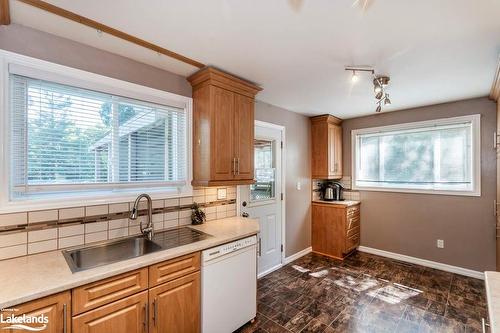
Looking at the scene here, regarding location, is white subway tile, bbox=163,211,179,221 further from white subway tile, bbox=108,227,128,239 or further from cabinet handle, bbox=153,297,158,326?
cabinet handle, bbox=153,297,158,326

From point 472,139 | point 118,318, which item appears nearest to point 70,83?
point 118,318

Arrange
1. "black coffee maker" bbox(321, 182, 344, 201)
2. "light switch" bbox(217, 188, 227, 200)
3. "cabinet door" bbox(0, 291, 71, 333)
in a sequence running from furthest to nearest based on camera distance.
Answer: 1. "black coffee maker" bbox(321, 182, 344, 201)
2. "light switch" bbox(217, 188, 227, 200)
3. "cabinet door" bbox(0, 291, 71, 333)

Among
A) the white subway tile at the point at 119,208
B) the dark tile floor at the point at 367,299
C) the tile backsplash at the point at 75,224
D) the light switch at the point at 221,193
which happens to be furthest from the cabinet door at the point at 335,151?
the white subway tile at the point at 119,208

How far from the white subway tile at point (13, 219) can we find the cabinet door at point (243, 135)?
162 cm

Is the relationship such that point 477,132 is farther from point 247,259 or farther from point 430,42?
point 247,259

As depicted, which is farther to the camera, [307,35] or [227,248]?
[227,248]

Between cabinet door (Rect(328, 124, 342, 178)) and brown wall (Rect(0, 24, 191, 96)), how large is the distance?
9.00ft

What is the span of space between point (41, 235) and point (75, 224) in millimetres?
193

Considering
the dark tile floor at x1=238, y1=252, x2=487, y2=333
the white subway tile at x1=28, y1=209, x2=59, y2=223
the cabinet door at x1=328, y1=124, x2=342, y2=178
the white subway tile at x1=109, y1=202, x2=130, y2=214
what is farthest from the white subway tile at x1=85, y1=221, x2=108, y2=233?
the cabinet door at x1=328, y1=124, x2=342, y2=178

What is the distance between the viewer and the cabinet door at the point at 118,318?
4.25 feet

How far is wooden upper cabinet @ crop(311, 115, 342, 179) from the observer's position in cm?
403

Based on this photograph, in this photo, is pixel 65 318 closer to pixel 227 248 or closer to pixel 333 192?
pixel 227 248

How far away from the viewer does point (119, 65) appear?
1.97 metres

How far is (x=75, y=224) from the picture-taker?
173cm
